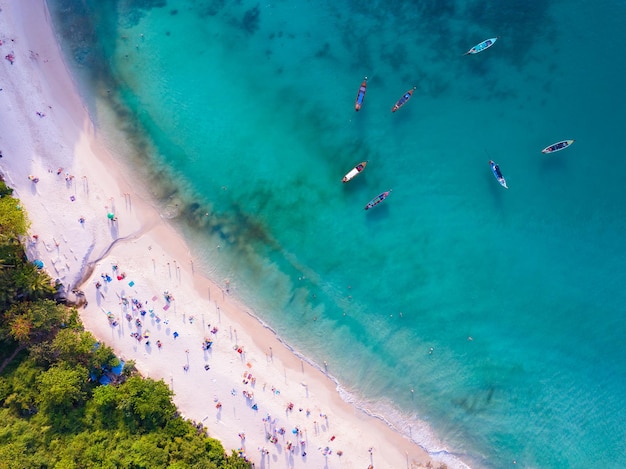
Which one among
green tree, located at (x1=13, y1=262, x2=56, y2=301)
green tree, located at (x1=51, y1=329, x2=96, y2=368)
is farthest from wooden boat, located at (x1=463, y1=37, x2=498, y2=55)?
green tree, located at (x1=13, y1=262, x2=56, y2=301)

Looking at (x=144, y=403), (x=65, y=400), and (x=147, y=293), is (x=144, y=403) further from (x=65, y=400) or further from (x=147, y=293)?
(x=147, y=293)

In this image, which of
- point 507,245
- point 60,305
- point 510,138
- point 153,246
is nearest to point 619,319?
point 507,245

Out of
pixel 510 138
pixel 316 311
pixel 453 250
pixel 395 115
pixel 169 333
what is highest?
pixel 510 138

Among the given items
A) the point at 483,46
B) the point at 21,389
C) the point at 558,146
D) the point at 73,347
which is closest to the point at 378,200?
the point at 483,46

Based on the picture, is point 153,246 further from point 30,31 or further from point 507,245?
point 507,245

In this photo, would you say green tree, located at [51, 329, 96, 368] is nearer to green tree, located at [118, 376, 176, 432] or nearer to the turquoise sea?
green tree, located at [118, 376, 176, 432]
